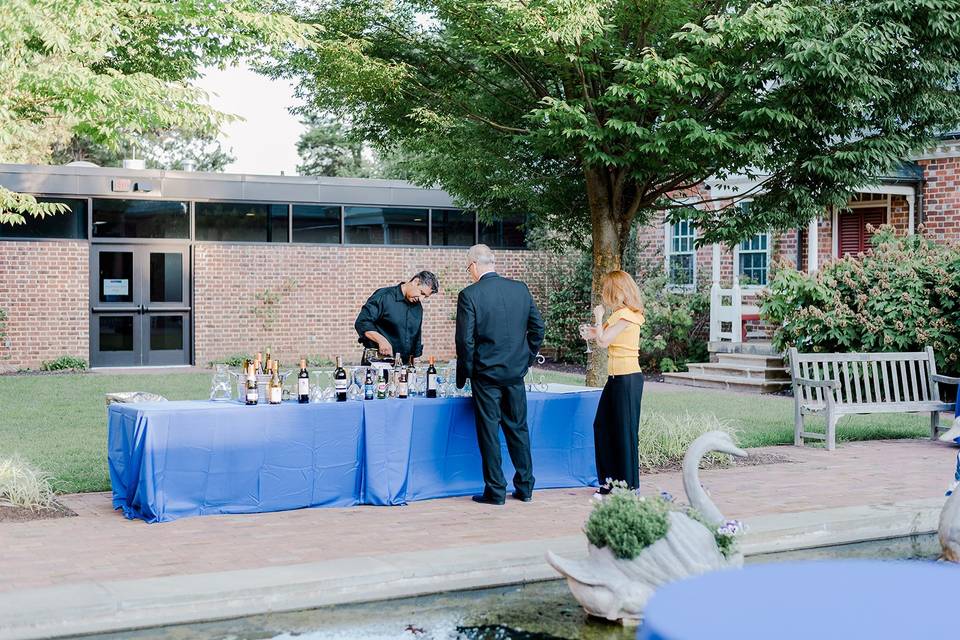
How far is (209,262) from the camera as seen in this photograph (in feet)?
71.3

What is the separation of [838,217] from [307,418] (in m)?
15.7

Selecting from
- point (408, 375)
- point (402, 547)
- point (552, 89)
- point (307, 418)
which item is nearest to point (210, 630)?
point (402, 547)

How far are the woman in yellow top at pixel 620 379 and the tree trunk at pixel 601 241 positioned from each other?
295 centimetres

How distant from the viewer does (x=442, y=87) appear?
1117cm

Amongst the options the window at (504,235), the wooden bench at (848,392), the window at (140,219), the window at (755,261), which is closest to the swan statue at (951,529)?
the wooden bench at (848,392)

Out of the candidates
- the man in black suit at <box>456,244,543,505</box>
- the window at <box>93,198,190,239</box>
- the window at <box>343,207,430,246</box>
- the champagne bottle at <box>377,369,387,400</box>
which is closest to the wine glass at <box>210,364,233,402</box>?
the champagne bottle at <box>377,369,387,400</box>

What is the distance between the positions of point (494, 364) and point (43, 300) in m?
14.9

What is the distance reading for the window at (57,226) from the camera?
66.7ft

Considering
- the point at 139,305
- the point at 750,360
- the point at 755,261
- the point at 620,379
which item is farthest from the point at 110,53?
the point at 755,261

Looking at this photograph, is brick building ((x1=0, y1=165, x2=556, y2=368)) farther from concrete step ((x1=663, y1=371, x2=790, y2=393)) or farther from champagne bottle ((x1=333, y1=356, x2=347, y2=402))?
champagne bottle ((x1=333, y1=356, x2=347, y2=402))

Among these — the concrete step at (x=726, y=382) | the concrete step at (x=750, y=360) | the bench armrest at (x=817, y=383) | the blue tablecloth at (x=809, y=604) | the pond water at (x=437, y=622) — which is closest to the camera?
the blue tablecloth at (x=809, y=604)

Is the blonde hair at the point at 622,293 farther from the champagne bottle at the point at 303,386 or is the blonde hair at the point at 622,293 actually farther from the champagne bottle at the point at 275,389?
the champagne bottle at the point at 275,389

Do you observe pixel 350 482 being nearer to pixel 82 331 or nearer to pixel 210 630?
pixel 210 630

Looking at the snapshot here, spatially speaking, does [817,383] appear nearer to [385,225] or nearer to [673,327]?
[673,327]
